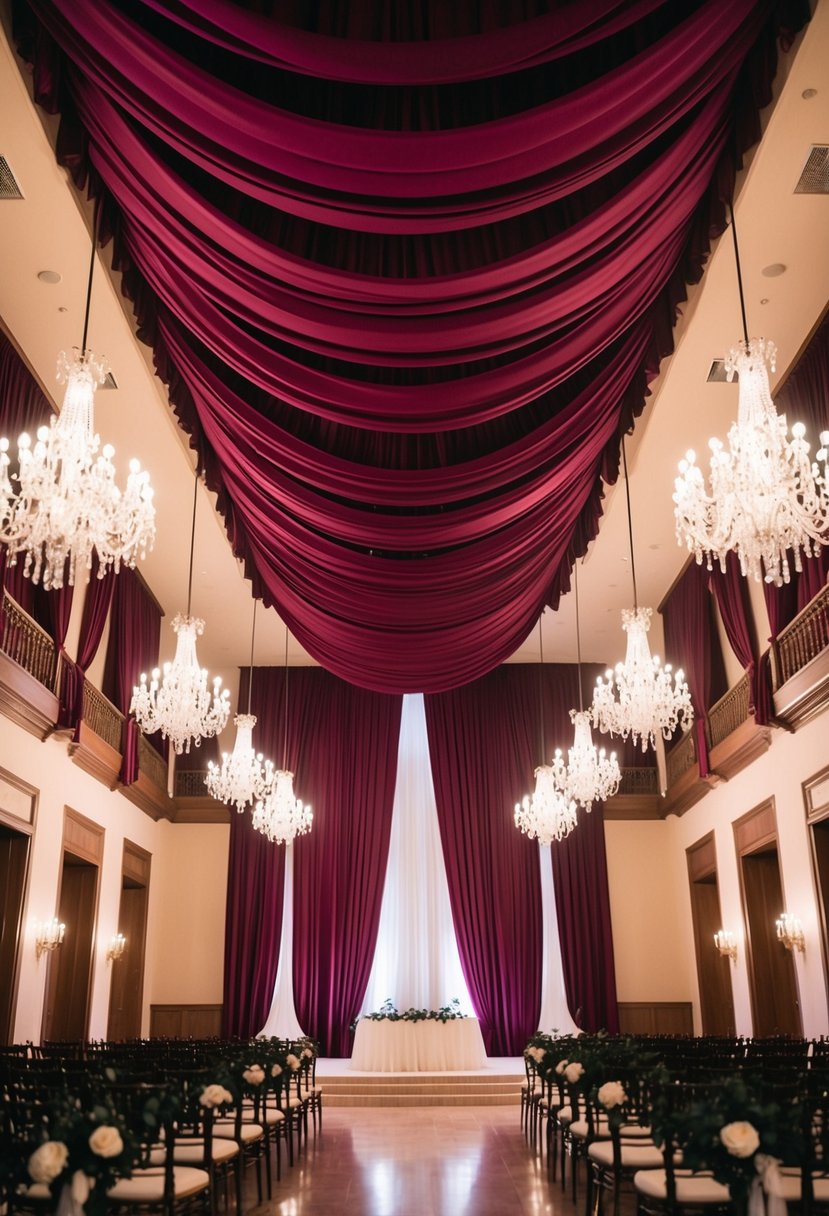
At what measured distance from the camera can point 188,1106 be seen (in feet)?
20.0

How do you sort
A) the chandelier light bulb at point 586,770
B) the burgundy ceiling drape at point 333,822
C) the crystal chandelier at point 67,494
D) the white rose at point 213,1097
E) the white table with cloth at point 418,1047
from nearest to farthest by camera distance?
the white rose at point 213,1097, the crystal chandelier at point 67,494, the chandelier light bulb at point 586,770, the white table with cloth at point 418,1047, the burgundy ceiling drape at point 333,822

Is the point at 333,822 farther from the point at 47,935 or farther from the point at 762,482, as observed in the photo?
the point at 762,482

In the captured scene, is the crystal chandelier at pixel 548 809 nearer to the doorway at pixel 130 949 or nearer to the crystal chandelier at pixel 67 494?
the doorway at pixel 130 949

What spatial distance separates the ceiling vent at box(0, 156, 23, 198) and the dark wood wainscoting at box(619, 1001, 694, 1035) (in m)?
14.8

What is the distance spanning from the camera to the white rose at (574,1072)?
7.23m

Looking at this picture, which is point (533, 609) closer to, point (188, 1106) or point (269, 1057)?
point (269, 1057)

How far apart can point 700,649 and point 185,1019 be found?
393 inches

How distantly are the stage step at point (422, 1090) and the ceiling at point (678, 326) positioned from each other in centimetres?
699

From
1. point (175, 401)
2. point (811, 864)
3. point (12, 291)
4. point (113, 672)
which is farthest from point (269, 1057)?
point (113, 672)

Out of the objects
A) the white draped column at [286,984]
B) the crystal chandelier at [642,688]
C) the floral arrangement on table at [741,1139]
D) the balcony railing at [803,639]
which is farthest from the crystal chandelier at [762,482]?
the white draped column at [286,984]

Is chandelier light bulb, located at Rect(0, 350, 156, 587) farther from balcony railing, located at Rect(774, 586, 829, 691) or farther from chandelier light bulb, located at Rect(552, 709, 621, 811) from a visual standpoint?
chandelier light bulb, located at Rect(552, 709, 621, 811)

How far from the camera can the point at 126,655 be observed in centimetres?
1512

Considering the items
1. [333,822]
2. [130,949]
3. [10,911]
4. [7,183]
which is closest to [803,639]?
[7,183]

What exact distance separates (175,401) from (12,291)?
241cm
